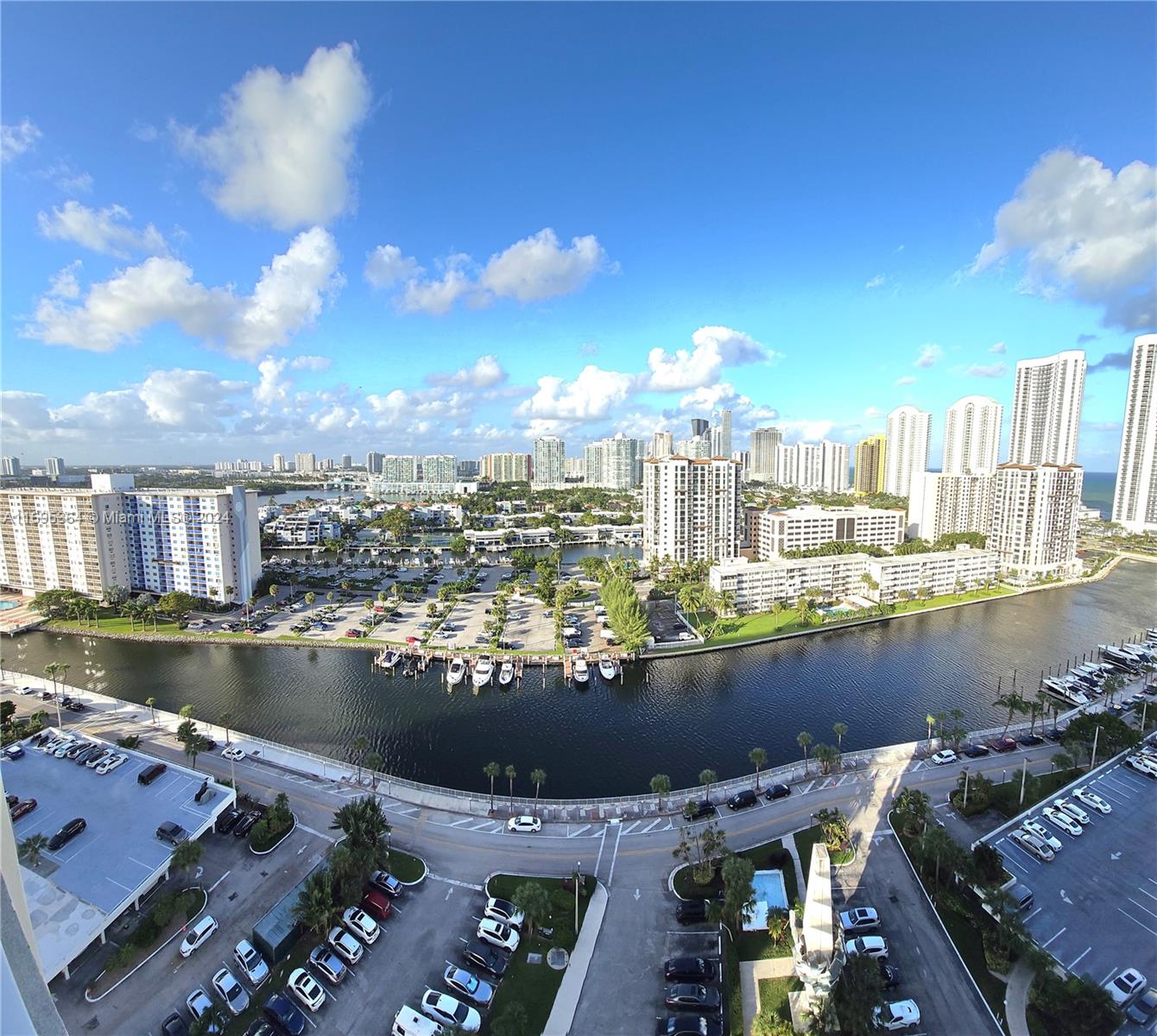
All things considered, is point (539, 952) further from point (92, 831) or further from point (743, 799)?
point (92, 831)

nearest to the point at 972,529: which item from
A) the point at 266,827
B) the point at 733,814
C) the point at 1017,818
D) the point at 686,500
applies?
the point at 686,500

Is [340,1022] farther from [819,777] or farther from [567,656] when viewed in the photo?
[567,656]

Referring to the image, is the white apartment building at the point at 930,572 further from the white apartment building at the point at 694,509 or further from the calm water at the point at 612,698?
the white apartment building at the point at 694,509

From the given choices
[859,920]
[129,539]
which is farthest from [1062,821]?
[129,539]

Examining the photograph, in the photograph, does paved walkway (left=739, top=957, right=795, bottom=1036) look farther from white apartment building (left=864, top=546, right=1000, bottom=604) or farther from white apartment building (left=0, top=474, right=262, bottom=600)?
white apartment building (left=0, top=474, right=262, bottom=600)

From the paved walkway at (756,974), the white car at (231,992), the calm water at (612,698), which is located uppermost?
the white car at (231,992)

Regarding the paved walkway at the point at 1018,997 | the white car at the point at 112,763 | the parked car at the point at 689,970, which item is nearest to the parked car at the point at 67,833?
the white car at the point at 112,763

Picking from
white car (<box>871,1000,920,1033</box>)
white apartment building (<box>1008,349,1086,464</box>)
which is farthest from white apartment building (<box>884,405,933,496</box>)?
white car (<box>871,1000,920,1033</box>)
